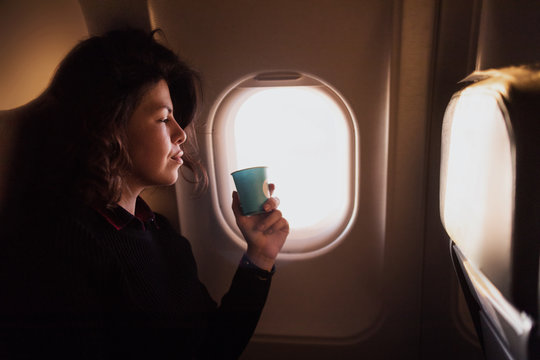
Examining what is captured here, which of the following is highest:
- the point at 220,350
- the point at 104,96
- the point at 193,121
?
the point at 104,96

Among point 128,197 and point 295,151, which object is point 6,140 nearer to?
point 128,197

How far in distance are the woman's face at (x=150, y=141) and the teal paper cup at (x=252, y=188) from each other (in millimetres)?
175

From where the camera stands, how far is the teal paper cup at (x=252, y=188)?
0.97 m

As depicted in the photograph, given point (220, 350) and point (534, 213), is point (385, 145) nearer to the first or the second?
point (534, 213)

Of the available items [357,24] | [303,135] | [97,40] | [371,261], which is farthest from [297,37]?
[371,261]

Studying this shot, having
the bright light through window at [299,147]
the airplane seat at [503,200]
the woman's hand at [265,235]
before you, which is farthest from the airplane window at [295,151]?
the airplane seat at [503,200]

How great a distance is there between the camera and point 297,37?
3.45ft

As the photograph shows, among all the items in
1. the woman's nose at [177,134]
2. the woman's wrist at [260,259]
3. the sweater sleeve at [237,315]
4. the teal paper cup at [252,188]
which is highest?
the woman's nose at [177,134]

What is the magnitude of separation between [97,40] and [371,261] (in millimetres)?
1007

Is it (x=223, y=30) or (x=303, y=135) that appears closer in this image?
(x=223, y=30)

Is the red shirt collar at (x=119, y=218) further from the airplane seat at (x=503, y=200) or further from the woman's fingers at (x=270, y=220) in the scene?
the airplane seat at (x=503, y=200)

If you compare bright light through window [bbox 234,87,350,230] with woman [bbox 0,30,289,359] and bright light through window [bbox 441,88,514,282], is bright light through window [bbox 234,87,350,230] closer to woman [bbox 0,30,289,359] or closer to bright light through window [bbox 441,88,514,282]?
woman [bbox 0,30,289,359]

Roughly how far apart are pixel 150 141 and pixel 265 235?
1.36 ft

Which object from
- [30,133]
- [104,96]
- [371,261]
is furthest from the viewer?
[371,261]
